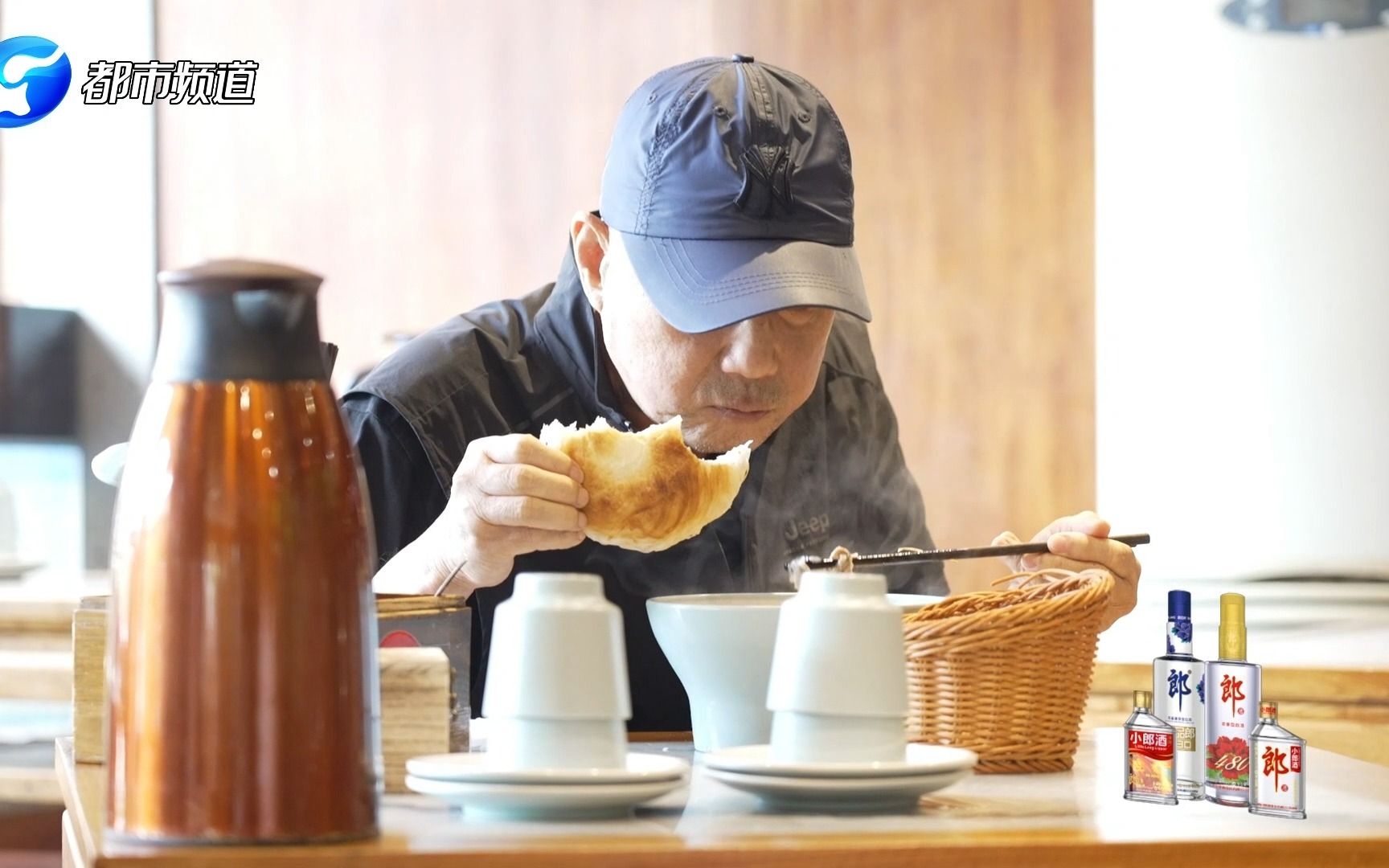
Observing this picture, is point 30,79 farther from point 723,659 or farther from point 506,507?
point 723,659

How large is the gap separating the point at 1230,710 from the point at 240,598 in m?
0.72

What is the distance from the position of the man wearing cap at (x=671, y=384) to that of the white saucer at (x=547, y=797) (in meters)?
0.43

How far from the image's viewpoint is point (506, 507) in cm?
139

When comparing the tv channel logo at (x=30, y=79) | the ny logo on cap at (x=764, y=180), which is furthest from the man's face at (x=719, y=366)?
the tv channel logo at (x=30, y=79)

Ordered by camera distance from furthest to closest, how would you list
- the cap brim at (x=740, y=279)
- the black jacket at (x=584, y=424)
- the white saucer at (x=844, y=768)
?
the black jacket at (x=584, y=424), the cap brim at (x=740, y=279), the white saucer at (x=844, y=768)

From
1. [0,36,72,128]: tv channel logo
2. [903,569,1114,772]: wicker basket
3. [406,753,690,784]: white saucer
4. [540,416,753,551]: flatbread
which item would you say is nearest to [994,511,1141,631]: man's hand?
[903,569,1114,772]: wicker basket

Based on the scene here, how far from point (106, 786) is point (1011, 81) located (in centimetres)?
346

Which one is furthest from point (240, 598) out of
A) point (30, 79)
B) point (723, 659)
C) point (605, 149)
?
point (30, 79)

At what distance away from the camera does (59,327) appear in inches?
190

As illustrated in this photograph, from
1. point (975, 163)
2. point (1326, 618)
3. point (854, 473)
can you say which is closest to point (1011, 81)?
point (975, 163)

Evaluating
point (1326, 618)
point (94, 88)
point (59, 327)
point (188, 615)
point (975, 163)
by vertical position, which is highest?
point (94, 88)

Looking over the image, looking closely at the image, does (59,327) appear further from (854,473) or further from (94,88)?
→ (854,473)

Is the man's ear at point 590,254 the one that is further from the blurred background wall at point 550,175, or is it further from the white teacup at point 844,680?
the blurred background wall at point 550,175

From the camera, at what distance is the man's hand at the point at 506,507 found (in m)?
1.38
